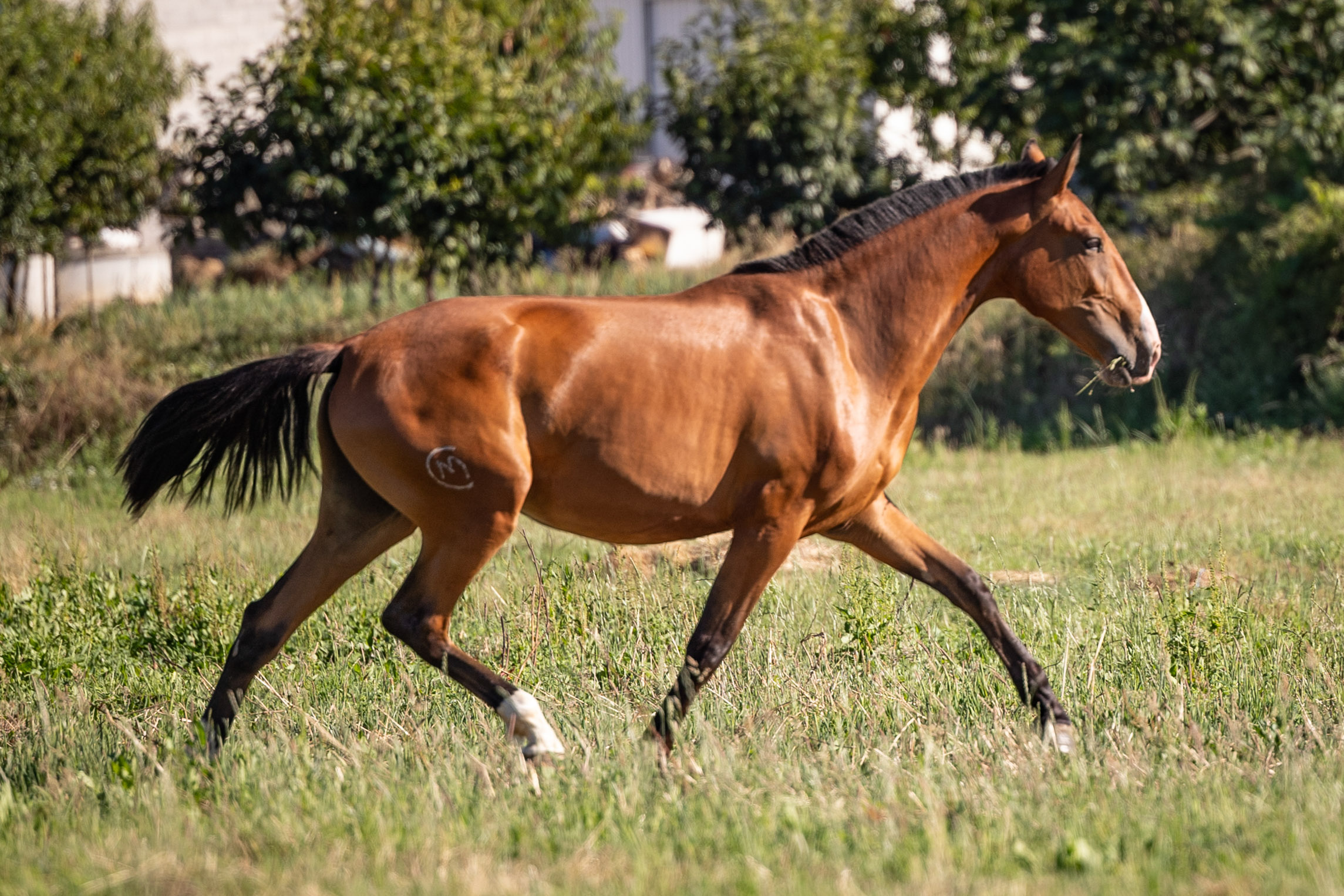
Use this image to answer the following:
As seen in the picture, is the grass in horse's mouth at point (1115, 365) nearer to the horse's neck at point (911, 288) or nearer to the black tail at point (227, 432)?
the horse's neck at point (911, 288)

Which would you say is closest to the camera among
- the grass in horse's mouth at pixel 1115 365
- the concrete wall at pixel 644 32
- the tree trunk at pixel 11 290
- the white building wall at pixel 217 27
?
the grass in horse's mouth at pixel 1115 365

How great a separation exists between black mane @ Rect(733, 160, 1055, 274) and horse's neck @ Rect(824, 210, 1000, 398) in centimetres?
4

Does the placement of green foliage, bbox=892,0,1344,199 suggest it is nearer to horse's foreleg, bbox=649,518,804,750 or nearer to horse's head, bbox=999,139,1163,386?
horse's head, bbox=999,139,1163,386

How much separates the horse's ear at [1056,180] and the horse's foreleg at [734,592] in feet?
4.91

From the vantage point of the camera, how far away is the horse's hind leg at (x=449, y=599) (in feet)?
14.4

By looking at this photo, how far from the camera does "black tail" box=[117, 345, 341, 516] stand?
4.77m

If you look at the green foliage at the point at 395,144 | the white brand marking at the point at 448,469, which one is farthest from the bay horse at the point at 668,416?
the green foliage at the point at 395,144

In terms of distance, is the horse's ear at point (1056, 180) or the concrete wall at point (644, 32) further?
the concrete wall at point (644, 32)

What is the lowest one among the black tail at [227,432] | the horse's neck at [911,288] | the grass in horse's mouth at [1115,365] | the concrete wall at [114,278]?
the concrete wall at [114,278]

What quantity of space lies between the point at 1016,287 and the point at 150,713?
3675mm

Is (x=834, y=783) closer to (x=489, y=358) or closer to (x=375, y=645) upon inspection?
(x=489, y=358)

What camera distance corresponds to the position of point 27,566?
7.23 m

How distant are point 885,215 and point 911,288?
0.31 m

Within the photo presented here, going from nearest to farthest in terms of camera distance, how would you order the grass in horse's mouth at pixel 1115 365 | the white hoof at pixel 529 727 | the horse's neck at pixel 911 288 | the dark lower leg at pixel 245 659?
1. the white hoof at pixel 529 727
2. the dark lower leg at pixel 245 659
3. the horse's neck at pixel 911 288
4. the grass in horse's mouth at pixel 1115 365
